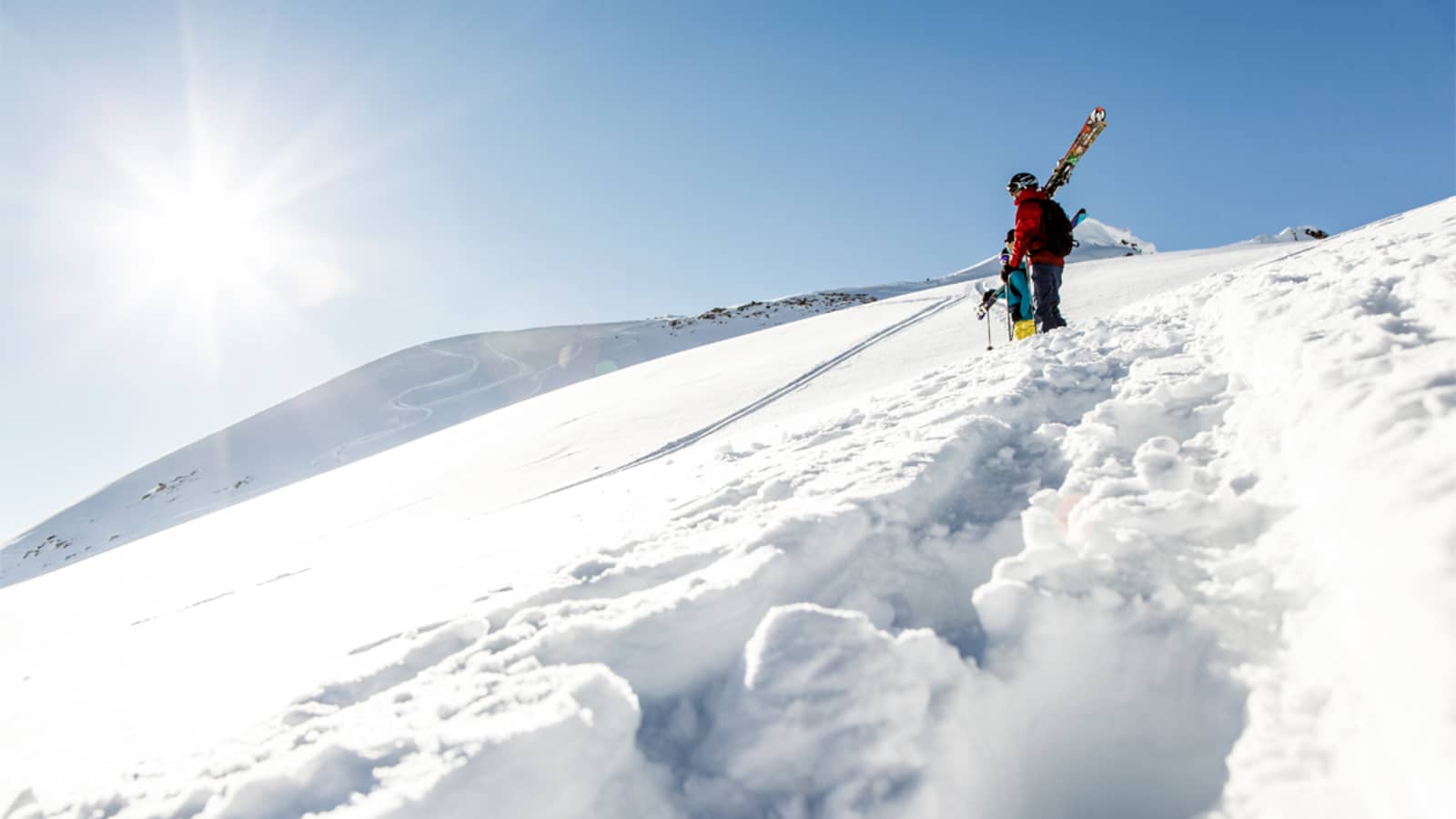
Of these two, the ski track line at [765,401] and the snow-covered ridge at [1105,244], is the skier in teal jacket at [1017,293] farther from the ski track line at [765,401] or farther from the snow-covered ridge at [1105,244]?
the snow-covered ridge at [1105,244]

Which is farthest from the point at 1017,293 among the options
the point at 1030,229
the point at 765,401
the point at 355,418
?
the point at 355,418

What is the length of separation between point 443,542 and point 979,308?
270 inches

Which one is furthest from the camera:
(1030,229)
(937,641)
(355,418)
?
(355,418)

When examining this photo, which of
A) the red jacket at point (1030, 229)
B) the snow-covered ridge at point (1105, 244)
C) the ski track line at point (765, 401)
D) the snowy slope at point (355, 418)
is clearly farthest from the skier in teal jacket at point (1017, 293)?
the snow-covered ridge at point (1105, 244)

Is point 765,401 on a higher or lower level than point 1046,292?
lower

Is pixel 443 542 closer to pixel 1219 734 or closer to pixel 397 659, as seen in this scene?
pixel 397 659

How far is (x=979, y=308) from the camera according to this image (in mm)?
8250

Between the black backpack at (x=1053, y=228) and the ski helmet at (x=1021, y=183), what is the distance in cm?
22

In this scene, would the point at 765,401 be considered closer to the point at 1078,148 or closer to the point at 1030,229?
the point at 1030,229

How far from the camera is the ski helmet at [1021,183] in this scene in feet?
20.6

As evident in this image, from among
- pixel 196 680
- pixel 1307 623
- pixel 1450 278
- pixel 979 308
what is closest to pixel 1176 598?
pixel 1307 623

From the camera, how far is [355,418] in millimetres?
20219

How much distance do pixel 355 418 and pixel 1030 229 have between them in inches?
794

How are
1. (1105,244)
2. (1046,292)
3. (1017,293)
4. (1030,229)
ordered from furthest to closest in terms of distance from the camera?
(1105,244) < (1017,293) < (1046,292) < (1030,229)
